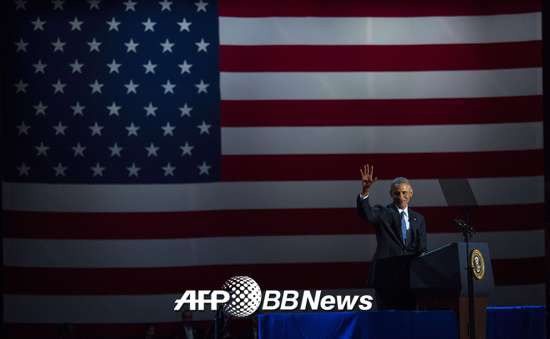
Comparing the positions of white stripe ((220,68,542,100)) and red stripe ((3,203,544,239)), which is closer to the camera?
red stripe ((3,203,544,239))

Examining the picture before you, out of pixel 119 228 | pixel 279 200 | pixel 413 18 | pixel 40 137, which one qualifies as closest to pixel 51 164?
pixel 40 137

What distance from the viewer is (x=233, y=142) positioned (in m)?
6.72

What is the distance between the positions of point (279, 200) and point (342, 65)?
123 centimetres

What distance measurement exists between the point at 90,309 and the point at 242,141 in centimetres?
183

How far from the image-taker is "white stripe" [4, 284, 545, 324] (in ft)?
21.6

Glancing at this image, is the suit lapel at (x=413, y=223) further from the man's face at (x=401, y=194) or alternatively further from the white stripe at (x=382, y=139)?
the white stripe at (x=382, y=139)

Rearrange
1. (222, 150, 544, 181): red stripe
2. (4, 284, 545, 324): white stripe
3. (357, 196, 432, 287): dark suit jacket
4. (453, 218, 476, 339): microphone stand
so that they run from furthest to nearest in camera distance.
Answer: (222, 150, 544, 181): red stripe, (4, 284, 545, 324): white stripe, (357, 196, 432, 287): dark suit jacket, (453, 218, 476, 339): microphone stand

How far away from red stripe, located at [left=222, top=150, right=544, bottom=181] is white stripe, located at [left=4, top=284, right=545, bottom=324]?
1173 millimetres

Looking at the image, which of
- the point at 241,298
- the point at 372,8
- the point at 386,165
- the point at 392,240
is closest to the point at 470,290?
the point at 392,240

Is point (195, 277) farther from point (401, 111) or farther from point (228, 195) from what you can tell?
point (401, 111)

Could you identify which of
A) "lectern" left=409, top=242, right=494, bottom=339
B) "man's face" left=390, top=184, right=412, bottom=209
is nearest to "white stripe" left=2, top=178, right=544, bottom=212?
"man's face" left=390, top=184, right=412, bottom=209

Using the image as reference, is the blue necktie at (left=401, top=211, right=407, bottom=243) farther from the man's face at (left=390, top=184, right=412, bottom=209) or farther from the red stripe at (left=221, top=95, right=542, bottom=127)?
the red stripe at (left=221, top=95, right=542, bottom=127)

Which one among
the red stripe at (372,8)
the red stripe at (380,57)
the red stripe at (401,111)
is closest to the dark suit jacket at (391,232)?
the red stripe at (401,111)

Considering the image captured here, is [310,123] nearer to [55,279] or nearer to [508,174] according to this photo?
[508,174]
